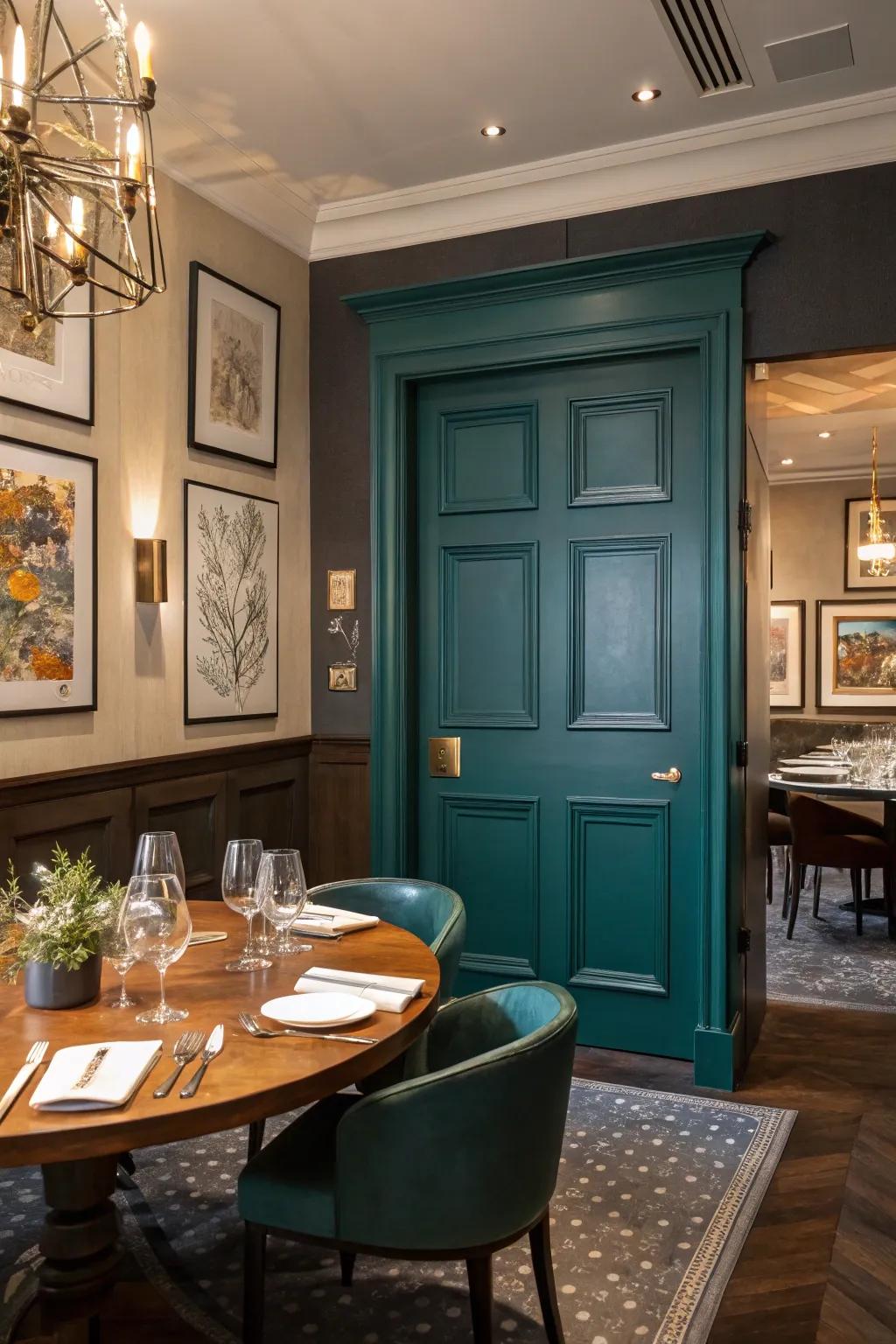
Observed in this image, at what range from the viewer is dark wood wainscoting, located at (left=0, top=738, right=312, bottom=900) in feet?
9.64

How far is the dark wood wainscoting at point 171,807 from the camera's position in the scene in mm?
2939

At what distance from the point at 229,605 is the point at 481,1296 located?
2.59 m

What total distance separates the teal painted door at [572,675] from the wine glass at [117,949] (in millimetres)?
2296

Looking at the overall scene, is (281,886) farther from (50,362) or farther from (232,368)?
(232,368)

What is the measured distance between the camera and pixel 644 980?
12.4 feet

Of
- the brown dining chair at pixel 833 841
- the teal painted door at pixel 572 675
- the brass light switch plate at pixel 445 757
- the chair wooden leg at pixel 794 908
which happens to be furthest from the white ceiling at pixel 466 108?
the chair wooden leg at pixel 794 908

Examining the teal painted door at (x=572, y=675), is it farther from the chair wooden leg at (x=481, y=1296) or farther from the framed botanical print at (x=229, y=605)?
the chair wooden leg at (x=481, y=1296)

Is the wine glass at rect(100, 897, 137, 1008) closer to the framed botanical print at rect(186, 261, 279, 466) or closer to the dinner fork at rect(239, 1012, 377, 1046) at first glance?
the dinner fork at rect(239, 1012, 377, 1046)

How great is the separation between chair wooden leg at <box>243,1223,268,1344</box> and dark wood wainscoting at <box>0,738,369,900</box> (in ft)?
4.61

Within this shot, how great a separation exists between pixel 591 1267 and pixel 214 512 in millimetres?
2627

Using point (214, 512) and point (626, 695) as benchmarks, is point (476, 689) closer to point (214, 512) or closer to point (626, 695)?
point (626, 695)

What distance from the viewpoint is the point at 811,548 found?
866 cm

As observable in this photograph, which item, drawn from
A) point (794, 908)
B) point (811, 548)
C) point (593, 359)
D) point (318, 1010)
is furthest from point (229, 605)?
point (811, 548)

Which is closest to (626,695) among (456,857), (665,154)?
(456,857)
